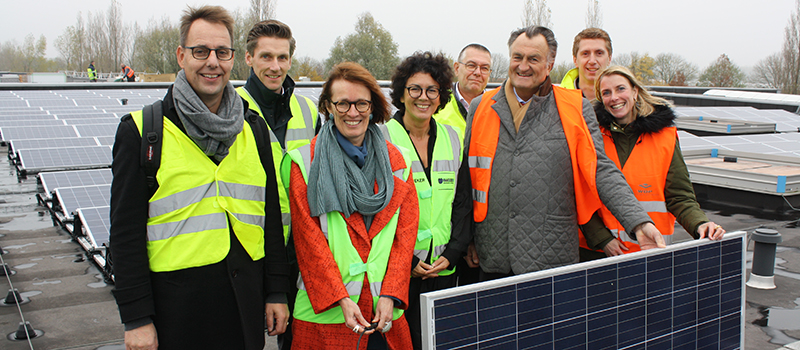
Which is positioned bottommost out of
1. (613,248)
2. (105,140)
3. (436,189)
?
(613,248)

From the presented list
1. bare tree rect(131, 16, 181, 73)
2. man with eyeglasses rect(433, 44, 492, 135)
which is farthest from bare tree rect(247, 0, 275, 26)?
man with eyeglasses rect(433, 44, 492, 135)

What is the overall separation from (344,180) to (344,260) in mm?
371

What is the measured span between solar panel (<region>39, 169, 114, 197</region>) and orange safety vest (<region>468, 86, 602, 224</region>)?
576 cm

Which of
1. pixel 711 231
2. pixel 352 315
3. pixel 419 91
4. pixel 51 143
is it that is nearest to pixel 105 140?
pixel 51 143

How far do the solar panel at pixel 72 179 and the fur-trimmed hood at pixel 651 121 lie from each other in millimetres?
6280

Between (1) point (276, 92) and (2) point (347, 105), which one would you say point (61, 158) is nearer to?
(1) point (276, 92)

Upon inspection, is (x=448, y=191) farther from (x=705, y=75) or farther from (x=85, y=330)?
(x=705, y=75)

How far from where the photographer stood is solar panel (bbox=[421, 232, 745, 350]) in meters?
2.09

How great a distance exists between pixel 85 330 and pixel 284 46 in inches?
105

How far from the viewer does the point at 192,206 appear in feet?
7.27

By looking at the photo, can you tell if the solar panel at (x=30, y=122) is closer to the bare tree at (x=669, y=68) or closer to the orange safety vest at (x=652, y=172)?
the orange safety vest at (x=652, y=172)

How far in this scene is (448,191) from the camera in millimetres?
3086

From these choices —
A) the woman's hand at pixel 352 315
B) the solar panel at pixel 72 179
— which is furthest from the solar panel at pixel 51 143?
the woman's hand at pixel 352 315

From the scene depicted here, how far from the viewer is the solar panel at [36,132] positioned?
9578 mm
